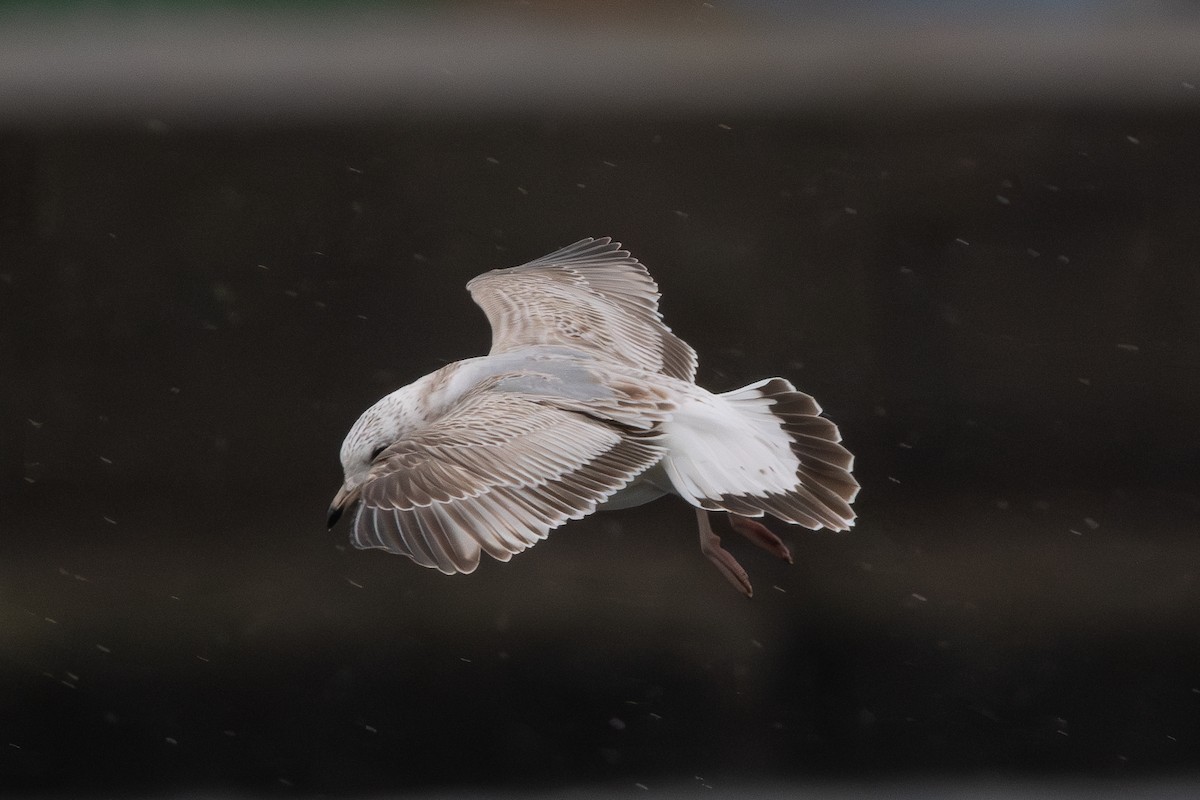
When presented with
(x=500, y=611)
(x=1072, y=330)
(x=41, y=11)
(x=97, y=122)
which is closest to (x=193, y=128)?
(x=97, y=122)

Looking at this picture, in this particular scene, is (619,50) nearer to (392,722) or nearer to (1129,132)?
(1129,132)

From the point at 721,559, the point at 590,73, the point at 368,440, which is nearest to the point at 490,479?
the point at 368,440

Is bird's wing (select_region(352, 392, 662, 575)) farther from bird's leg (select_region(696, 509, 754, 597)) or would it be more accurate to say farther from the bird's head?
bird's leg (select_region(696, 509, 754, 597))

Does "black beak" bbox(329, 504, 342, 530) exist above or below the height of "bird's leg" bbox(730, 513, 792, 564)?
above

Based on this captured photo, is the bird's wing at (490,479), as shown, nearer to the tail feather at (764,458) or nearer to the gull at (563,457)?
the gull at (563,457)

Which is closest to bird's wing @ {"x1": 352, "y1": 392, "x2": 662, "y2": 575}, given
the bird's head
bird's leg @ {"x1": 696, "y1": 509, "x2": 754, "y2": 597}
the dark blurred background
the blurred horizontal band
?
the bird's head

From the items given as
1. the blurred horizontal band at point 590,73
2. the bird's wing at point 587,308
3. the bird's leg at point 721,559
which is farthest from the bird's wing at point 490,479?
Result: the blurred horizontal band at point 590,73

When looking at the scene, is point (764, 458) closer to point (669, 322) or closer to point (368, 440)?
point (368, 440)
